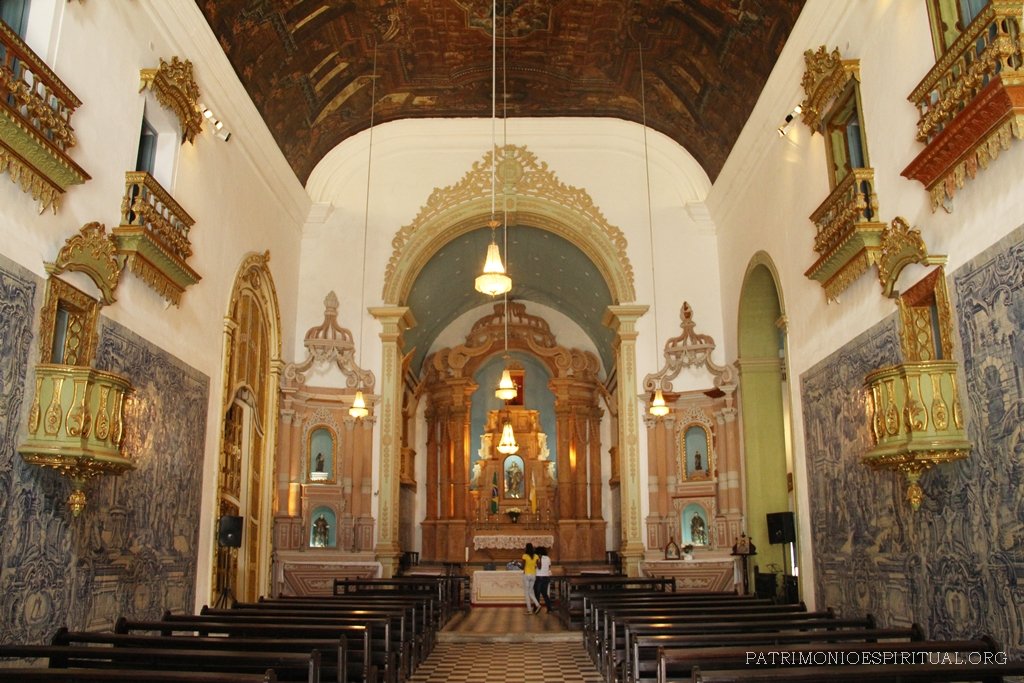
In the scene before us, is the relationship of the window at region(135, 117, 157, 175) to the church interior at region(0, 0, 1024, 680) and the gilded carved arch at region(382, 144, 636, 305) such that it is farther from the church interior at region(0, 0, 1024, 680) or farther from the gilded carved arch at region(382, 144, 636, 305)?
the gilded carved arch at region(382, 144, 636, 305)

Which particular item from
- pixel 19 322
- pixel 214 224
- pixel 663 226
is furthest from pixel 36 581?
pixel 663 226

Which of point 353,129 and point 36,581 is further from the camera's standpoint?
point 353,129

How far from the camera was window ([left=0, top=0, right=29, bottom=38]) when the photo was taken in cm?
631

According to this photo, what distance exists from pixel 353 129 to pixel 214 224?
4.71 meters

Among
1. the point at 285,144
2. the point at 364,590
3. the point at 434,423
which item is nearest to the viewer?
the point at 364,590

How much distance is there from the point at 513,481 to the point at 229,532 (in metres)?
11.4

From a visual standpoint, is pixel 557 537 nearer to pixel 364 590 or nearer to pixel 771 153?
pixel 364 590

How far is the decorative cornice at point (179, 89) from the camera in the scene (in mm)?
8164

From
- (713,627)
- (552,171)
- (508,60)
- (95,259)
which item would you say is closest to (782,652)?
(713,627)

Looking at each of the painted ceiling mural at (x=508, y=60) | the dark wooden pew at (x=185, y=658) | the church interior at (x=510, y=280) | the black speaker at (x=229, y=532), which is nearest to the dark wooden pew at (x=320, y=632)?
the dark wooden pew at (x=185, y=658)

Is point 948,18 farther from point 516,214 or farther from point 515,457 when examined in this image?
point 515,457

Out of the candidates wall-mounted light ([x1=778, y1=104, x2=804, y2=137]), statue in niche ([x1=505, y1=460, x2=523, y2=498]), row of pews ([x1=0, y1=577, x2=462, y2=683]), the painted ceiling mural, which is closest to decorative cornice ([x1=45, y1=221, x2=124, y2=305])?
row of pews ([x1=0, y1=577, x2=462, y2=683])

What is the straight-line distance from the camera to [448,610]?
12.9 m

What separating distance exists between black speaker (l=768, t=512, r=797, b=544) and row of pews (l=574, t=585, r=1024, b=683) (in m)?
2.07
